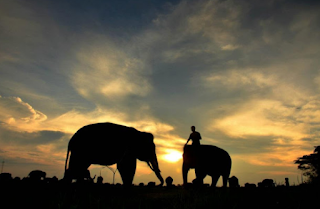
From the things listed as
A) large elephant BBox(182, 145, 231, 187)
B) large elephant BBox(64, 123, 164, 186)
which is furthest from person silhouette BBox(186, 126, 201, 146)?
large elephant BBox(64, 123, 164, 186)

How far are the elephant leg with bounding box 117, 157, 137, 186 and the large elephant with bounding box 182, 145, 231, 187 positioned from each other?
4.89 meters

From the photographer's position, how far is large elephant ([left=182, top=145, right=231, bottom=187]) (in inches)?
630

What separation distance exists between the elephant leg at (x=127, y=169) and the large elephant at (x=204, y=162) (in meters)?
4.89

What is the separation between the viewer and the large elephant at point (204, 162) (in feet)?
52.5

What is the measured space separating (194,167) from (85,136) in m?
7.56

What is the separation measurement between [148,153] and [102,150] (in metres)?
3.20

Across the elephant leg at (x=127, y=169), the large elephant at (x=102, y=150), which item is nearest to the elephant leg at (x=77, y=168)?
the large elephant at (x=102, y=150)

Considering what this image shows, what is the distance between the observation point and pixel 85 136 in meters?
12.2

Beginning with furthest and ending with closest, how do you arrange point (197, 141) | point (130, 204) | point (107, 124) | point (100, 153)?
1. point (197, 141)
2. point (107, 124)
3. point (100, 153)
4. point (130, 204)

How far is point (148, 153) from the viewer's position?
14.4 m

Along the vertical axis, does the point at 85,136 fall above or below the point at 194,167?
above

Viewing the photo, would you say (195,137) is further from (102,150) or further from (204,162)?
(102,150)

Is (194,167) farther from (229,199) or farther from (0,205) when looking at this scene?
(0,205)

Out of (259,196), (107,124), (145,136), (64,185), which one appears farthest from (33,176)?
(259,196)
